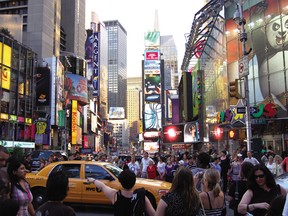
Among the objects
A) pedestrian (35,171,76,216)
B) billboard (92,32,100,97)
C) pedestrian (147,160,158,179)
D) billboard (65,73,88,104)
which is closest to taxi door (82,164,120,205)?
pedestrian (147,160,158,179)

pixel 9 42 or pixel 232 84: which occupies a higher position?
pixel 9 42

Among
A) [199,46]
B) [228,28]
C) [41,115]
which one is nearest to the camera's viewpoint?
[228,28]

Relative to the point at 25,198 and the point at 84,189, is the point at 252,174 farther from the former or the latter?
the point at 84,189

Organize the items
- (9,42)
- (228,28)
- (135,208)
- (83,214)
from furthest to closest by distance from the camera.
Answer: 1. (9,42)
2. (228,28)
3. (83,214)
4. (135,208)

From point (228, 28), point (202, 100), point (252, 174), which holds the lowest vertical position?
point (252, 174)

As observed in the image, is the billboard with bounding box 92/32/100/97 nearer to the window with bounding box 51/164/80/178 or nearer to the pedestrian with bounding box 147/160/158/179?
the pedestrian with bounding box 147/160/158/179

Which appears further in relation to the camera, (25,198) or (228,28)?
(228,28)

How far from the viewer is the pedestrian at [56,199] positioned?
3.23 m

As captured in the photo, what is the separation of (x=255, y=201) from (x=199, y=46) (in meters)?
42.2

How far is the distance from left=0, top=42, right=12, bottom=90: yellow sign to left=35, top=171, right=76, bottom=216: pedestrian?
5036 cm

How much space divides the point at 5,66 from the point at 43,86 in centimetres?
1491

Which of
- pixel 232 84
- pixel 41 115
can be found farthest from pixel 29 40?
pixel 232 84

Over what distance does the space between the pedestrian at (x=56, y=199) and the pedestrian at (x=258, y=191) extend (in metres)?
2.09

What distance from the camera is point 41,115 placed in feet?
214
